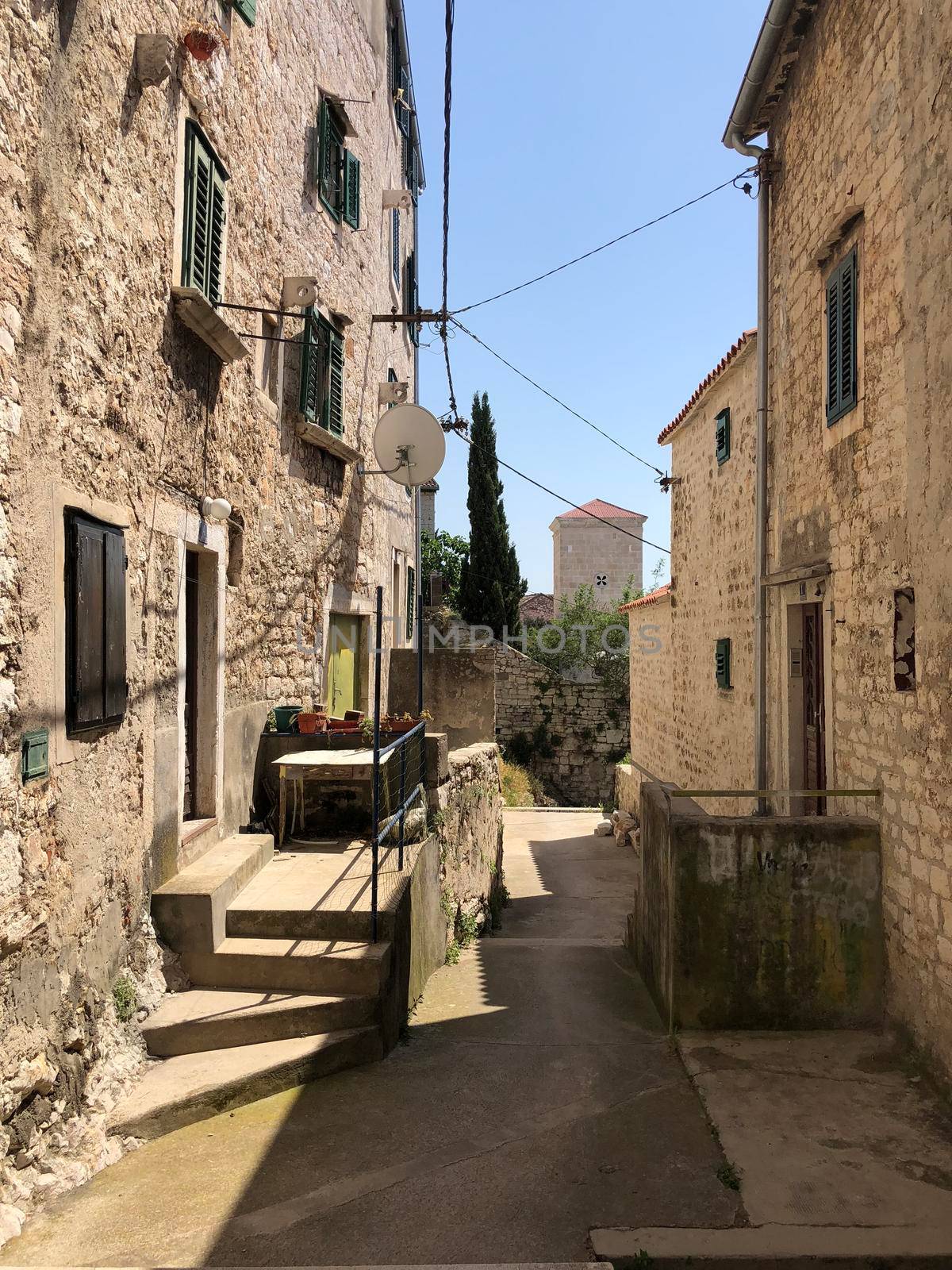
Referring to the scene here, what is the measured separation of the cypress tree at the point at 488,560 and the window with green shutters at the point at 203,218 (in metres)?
22.6

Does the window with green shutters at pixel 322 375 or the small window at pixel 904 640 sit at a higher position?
the window with green shutters at pixel 322 375

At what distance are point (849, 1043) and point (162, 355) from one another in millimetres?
5629

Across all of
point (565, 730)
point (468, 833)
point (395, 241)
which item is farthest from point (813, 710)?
point (565, 730)

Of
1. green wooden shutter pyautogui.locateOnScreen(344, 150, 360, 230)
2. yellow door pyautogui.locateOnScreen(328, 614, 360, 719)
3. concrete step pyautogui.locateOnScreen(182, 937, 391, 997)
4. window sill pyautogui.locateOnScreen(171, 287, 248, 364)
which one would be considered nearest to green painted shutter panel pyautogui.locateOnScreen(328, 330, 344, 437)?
green wooden shutter pyautogui.locateOnScreen(344, 150, 360, 230)

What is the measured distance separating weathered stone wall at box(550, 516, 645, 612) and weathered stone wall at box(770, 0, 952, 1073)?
3416 centimetres

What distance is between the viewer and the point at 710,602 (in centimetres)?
1051

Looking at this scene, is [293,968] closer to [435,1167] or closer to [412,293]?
[435,1167]

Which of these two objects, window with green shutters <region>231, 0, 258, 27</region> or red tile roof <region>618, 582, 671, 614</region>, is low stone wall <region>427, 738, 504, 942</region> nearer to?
red tile roof <region>618, 582, 671, 614</region>

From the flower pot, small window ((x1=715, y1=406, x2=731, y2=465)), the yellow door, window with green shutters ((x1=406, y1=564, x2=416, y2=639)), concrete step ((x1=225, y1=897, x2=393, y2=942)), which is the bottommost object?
concrete step ((x1=225, y1=897, x2=393, y2=942))

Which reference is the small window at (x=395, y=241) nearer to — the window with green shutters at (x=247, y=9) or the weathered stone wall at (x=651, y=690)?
the window with green shutters at (x=247, y=9)

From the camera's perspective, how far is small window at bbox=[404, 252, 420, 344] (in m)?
14.6

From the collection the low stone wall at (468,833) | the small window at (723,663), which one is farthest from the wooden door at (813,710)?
the low stone wall at (468,833)

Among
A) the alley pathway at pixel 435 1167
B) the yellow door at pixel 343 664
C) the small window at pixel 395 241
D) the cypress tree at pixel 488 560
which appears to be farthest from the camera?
the cypress tree at pixel 488 560

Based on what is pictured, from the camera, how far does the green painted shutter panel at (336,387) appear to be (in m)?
8.84
